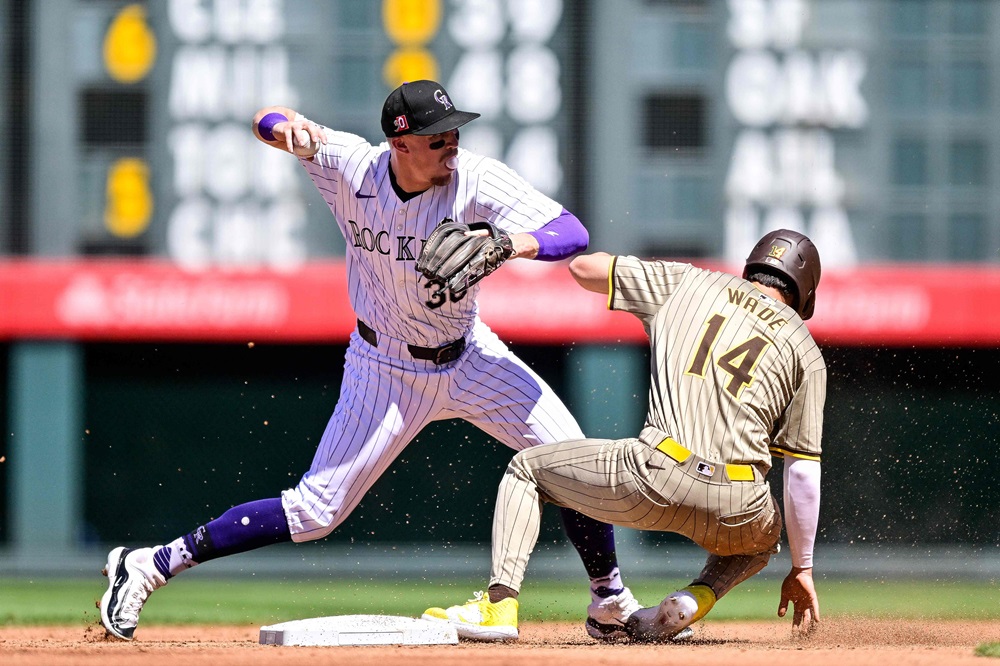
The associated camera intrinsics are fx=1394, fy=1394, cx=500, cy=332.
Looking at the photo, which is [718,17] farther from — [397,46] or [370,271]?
[370,271]

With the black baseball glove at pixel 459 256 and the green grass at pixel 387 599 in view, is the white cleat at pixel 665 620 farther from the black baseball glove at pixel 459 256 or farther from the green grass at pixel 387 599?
the green grass at pixel 387 599

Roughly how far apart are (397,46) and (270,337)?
86.7 inches

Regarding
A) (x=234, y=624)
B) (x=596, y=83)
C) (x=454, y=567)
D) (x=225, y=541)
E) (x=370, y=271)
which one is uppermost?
(x=596, y=83)

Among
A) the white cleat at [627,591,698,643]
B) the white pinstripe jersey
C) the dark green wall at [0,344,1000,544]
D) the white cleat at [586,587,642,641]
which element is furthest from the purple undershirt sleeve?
the dark green wall at [0,344,1000,544]

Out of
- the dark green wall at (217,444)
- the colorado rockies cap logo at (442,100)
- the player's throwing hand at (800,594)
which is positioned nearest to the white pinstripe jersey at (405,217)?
the colorado rockies cap logo at (442,100)

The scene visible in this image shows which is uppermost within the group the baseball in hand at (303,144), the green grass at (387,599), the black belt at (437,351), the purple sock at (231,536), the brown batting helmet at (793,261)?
the baseball in hand at (303,144)

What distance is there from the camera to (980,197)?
31.8ft

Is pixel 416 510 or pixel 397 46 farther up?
pixel 397 46

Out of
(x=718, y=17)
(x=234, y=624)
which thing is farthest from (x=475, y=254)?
(x=718, y=17)

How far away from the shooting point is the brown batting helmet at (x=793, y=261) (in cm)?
368

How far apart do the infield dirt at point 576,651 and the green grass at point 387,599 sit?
79 cm

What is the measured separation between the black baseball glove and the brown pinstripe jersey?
1.00ft

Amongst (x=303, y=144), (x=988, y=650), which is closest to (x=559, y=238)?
(x=303, y=144)

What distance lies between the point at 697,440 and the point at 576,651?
63 cm
